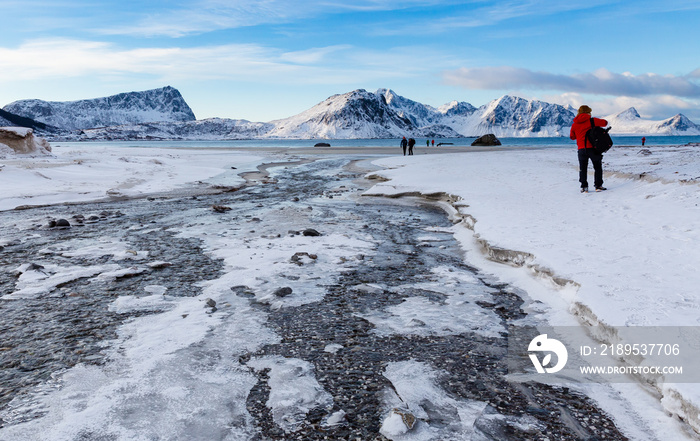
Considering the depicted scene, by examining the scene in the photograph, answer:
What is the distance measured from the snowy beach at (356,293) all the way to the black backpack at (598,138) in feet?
4.32

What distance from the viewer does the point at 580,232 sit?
26.2 ft

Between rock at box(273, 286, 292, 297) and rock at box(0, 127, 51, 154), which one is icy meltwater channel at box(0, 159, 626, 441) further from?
rock at box(0, 127, 51, 154)

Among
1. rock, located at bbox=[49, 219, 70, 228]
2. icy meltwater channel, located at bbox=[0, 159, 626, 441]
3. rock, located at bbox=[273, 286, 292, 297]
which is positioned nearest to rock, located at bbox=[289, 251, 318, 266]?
icy meltwater channel, located at bbox=[0, 159, 626, 441]

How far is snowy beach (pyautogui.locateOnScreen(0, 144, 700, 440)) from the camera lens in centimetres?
335

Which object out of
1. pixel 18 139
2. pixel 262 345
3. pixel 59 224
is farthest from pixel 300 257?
pixel 18 139

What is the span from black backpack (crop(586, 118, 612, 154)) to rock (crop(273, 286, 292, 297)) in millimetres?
9864

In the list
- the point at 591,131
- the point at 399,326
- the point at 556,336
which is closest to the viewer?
the point at 556,336

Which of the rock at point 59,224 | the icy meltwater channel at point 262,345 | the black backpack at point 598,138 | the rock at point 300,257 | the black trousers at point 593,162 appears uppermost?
the black backpack at point 598,138

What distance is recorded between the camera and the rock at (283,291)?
239 inches

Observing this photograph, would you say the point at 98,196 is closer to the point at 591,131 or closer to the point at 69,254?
the point at 69,254

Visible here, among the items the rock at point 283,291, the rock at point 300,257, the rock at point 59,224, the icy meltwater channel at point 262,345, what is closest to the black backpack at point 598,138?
the icy meltwater channel at point 262,345

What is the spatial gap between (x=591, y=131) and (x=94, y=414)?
12739mm

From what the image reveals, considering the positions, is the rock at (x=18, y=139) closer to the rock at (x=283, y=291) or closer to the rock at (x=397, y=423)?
the rock at (x=283, y=291)

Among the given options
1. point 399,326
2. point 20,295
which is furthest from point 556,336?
point 20,295
